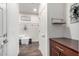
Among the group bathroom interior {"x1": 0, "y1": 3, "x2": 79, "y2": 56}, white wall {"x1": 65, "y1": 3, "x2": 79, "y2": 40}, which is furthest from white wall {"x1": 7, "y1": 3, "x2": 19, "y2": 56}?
white wall {"x1": 65, "y1": 3, "x2": 79, "y2": 40}

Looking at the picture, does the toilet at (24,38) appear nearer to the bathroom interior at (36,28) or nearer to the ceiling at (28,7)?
the bathroom interior at (36,28)

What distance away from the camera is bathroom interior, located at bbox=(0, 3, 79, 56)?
1.39 metres

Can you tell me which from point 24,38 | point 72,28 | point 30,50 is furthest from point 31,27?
point 72,28

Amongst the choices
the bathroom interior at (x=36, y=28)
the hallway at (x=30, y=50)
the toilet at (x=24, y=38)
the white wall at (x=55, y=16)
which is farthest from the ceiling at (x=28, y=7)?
the hallway at (x=30, y=50)

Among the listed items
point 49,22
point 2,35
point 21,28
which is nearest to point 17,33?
point 21,28

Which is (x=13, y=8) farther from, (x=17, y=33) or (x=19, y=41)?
(x=19, y=41)

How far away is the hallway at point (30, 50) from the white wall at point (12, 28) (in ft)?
0.25

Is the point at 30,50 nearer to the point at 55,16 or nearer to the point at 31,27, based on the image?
the point at 31,27

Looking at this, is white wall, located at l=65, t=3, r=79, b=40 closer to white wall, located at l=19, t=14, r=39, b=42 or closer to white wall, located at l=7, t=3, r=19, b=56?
white wall, located at l=19, t=14, r=39, b=42

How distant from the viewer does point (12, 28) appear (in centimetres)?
140

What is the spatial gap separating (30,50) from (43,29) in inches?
12.7

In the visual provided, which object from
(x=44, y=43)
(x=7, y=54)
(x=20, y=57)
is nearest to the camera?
(x=20, y=57)

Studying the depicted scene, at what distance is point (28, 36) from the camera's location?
143cm

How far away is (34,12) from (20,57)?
586 mm
